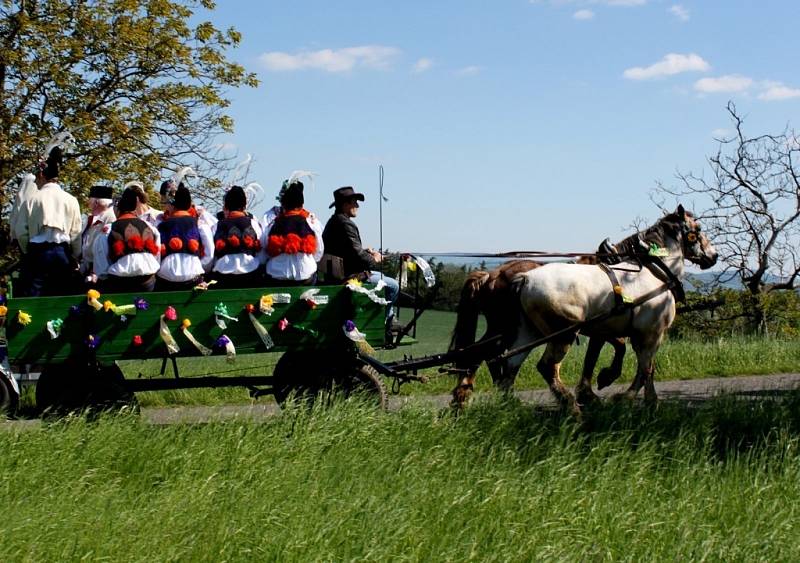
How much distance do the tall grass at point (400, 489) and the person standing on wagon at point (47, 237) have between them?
5.68 feet

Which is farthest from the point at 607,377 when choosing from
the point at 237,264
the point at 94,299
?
the point at 94,299

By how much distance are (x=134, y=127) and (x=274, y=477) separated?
1184cm

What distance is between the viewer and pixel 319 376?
818 cm

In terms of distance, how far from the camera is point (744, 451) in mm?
7062

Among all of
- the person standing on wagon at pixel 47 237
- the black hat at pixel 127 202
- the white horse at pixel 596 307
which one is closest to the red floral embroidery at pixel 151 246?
the black hat at pixel 127 202

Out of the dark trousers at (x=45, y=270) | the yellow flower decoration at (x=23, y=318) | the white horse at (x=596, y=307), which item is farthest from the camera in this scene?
the white horse at (x=596, y=307)

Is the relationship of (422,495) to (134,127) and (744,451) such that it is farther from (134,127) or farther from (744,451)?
(134,127)

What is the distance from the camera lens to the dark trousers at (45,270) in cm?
805

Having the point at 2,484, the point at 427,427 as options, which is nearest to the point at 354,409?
the point at 427,427

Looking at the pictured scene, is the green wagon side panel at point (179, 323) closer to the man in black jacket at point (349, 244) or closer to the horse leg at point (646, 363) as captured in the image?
the man in black jacket at point (349, 244)

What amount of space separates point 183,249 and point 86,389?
1.34m

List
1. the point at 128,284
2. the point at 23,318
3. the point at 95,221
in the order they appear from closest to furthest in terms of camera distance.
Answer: the point at 23,318 < the point at 128,284 < the point at 95,221

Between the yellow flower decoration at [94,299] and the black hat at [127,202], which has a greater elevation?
the black hat at [127,202]

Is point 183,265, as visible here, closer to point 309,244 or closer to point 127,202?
point 127,202
